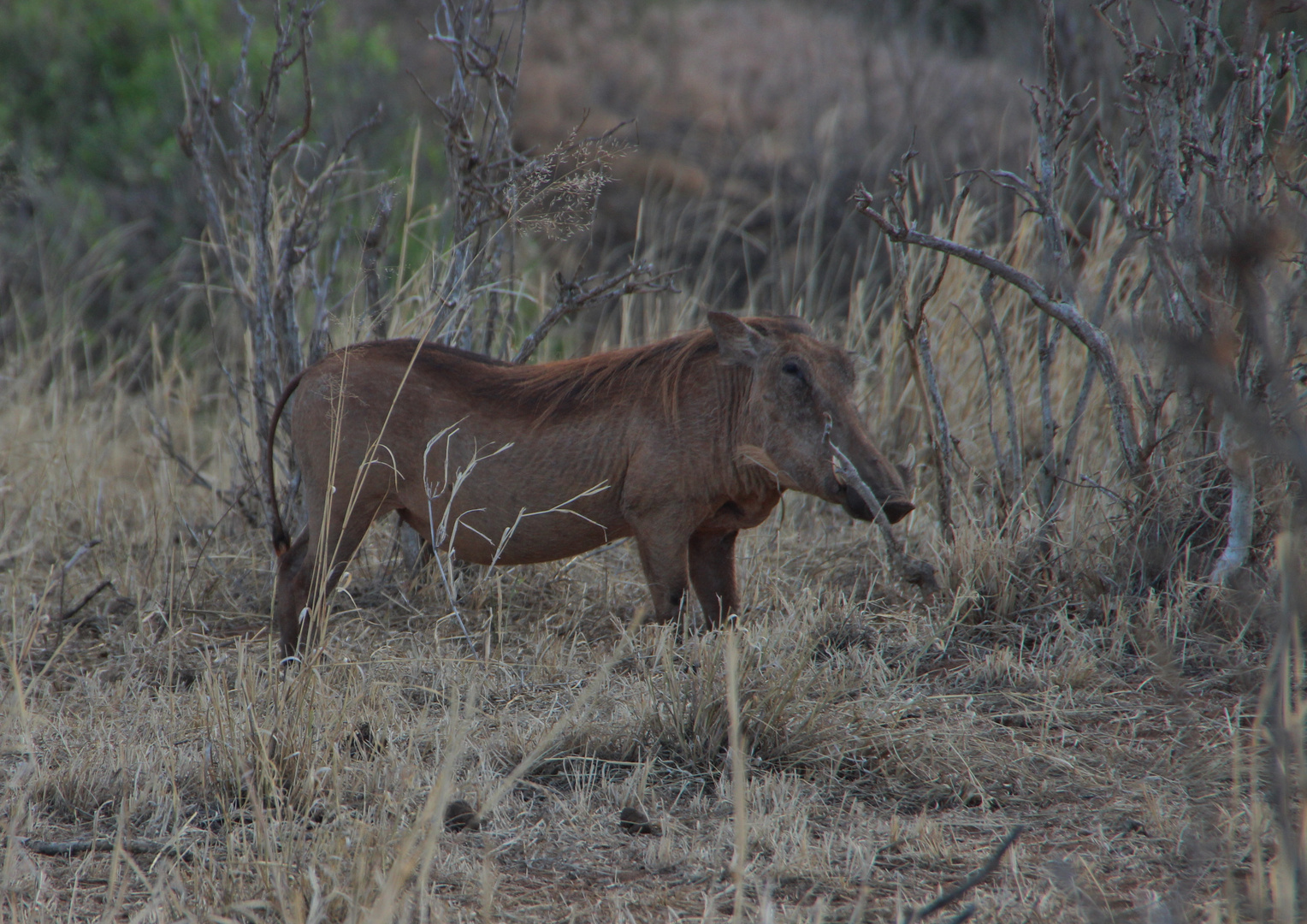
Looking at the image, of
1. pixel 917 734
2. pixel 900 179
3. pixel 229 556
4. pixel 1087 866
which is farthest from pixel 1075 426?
pixel 229 556

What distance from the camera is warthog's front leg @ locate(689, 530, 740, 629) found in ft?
12.3

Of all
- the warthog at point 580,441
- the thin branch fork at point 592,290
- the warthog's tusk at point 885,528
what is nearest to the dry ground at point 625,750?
the warthog's tusk at point 885,528

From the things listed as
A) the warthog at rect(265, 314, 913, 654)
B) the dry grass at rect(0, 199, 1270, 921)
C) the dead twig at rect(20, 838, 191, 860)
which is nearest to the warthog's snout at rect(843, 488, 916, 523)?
the warthog at rect(265, 314, 913, 654)

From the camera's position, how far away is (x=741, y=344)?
3.49m

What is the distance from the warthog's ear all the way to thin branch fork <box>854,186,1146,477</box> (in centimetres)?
46

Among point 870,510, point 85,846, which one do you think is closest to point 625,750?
point 870,510

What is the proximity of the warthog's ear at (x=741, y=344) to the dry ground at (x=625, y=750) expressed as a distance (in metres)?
0.75

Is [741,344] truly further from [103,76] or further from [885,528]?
[103,76]

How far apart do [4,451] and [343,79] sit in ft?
18.8

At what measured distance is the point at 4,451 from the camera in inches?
181

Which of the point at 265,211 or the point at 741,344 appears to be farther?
the point at 265,211

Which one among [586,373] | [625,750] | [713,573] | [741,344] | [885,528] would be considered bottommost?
[625,750]

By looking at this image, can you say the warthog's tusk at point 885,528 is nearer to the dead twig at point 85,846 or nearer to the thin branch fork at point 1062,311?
the thin branch fork at point 1062,311

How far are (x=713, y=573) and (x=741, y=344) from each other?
74cm
